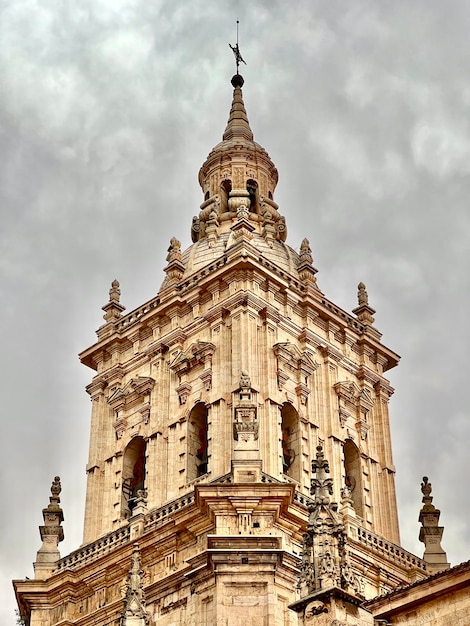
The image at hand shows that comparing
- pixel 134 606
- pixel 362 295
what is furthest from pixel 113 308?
pixel 134 606

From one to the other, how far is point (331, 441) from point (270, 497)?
6.22 metres

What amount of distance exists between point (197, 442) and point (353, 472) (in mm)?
5402

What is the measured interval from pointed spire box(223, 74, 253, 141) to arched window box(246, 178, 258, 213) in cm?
293

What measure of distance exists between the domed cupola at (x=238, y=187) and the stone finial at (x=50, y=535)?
36.9ft

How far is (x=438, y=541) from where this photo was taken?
42.9m

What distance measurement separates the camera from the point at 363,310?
157ft

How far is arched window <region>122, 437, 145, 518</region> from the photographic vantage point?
138ft

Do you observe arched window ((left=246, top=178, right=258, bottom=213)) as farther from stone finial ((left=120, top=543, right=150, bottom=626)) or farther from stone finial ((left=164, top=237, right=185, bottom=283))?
stone finial ((left=120, top=543, right=150, bottom=626))

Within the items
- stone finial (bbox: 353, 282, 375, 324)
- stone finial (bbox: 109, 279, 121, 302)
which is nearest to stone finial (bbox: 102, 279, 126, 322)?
stone finial (bbox: 109, 279, 121, 302)

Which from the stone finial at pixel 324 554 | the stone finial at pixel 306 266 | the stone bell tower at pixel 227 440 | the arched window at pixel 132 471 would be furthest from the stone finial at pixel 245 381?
the stone finial at pixel 324 554

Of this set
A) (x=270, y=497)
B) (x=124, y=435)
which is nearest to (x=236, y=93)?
(x=124, y=435)

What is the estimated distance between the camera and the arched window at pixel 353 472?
4216 cm

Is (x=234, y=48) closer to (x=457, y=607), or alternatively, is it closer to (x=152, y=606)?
(x=152, y=606)

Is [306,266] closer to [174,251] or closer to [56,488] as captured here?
[174,251]
